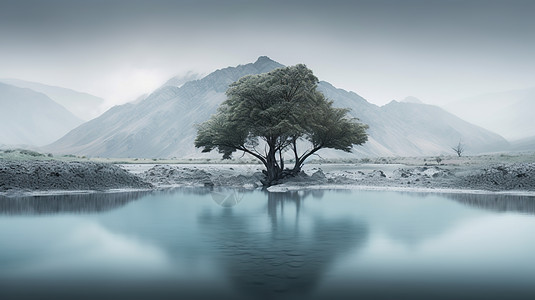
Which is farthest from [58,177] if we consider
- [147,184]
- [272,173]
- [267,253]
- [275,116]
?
[267,253]

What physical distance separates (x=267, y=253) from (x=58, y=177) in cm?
2702

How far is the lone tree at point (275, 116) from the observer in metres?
40.2

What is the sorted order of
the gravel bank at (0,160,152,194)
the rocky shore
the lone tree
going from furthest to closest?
the lone tree, the rocky shore, the gravel bank at (0,160,152,194)

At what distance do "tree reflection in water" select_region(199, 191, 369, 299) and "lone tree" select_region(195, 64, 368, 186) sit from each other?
58.3 ft

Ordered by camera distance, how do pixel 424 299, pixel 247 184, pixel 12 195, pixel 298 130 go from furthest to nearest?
pixel 247 184
pixel 298 130
pixel 12 195
pixel 424 299

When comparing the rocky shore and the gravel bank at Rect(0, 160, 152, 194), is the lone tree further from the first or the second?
the gravel bank at Rect(0, 160, 152, 194)

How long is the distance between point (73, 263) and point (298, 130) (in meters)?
29.6

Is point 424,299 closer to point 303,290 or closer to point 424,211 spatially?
point 303,290

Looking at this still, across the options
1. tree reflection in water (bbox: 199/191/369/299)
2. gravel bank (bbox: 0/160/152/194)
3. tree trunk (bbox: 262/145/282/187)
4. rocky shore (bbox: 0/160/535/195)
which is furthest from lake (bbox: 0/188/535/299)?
tree trunk (bbox: 262/145/282/187)

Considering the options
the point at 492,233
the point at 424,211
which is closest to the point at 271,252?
the point at 492,233

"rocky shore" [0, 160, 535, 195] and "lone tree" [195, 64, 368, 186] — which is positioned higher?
"lone tree" [195, 64, 368, 186]

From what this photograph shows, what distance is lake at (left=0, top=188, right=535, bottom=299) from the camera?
9609 mm

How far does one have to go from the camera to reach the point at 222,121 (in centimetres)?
4419

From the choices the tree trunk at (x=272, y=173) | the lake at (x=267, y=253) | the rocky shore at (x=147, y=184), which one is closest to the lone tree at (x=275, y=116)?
the tree trunk at (x=272, y=173)
